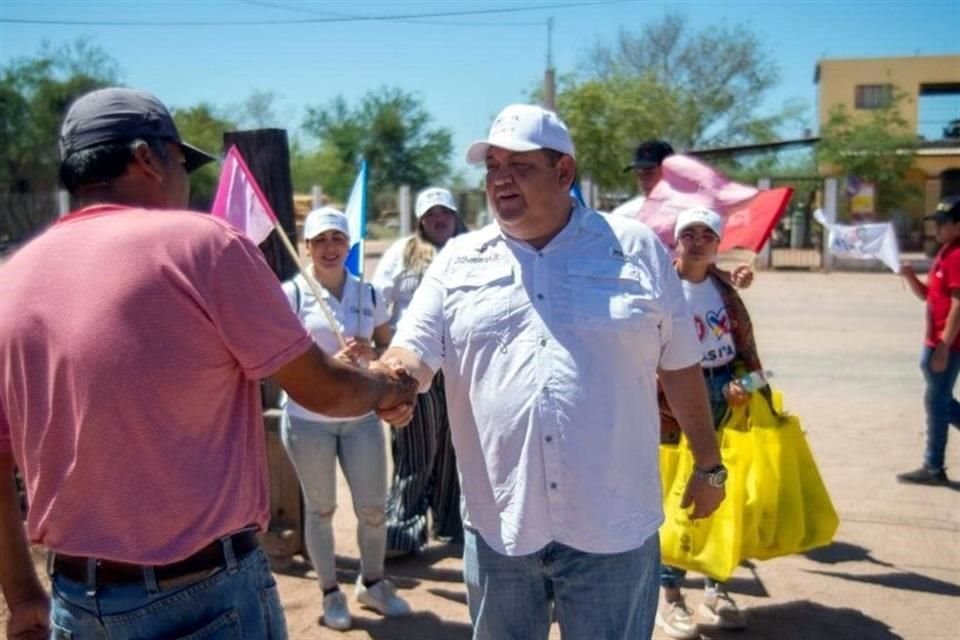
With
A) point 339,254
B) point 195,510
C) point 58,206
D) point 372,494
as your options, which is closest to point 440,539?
point 372,494

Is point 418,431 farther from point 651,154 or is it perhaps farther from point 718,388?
point 651,154

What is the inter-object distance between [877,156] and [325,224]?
29891mm

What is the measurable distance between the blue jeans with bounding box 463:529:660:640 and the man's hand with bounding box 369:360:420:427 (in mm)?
→ 436

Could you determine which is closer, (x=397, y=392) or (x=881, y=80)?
(x=397, y=392)

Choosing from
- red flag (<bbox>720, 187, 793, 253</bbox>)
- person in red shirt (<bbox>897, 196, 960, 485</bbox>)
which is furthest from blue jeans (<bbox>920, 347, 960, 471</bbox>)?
red flag (<bbox>720, 187, 793, 253</bbox>)

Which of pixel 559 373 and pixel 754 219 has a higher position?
pixel 754 219

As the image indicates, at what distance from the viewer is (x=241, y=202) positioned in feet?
13.9

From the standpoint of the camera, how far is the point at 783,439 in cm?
482

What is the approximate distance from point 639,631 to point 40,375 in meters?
1.75

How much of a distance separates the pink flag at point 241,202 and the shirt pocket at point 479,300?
4.64 ft

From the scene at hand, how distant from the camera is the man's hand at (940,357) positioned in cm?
679

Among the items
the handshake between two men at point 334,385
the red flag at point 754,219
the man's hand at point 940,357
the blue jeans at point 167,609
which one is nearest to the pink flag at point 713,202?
the red flag at point 754,219

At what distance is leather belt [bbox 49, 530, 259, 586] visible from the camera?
2.11 metres

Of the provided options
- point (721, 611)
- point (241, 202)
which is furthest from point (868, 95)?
point (241, 202)
